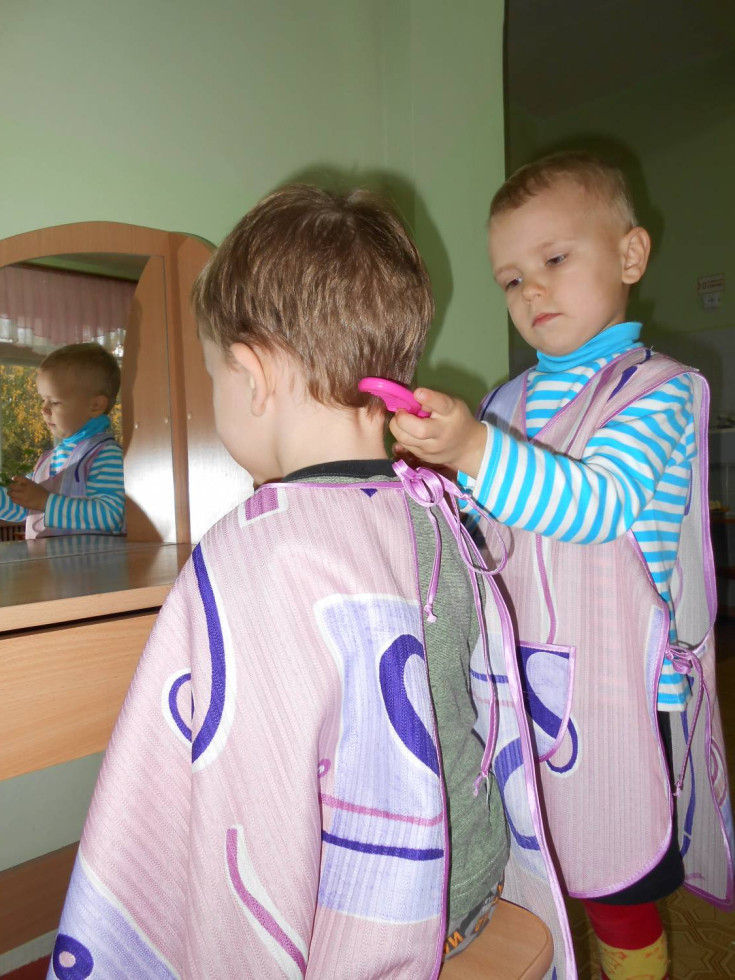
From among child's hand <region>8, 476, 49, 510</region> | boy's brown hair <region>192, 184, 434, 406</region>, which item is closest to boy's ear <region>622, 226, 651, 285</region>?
boy's brown hair <region>192, 184, 434, 406</region>

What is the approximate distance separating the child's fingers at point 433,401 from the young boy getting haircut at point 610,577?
0.08 meters

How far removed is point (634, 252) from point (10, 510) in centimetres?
94

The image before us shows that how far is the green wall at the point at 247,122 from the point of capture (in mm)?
1028

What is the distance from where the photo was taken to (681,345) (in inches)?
154

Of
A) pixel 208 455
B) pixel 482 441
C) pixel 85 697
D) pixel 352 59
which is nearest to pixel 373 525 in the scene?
pixel 482 441

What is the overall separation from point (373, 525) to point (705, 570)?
50 cm

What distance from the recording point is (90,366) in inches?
45.8

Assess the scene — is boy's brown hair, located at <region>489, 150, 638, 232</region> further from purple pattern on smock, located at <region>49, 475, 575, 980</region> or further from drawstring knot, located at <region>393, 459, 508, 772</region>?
purple pattern on smock, located at <region>49, 475, 575, 980</region>

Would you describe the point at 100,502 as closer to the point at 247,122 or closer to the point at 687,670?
the point at 247,122

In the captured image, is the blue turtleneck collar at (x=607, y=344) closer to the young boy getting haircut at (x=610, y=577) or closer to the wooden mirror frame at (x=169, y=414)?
the young boy getting haircut at (x=610, y=577)

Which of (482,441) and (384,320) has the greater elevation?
(384,320)

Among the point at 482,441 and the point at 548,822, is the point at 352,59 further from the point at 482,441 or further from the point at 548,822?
the point at 548,822

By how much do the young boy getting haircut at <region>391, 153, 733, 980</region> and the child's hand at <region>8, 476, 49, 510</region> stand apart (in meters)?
0.67

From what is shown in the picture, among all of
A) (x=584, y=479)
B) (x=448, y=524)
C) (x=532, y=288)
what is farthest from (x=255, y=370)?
(x=532, y=288)
